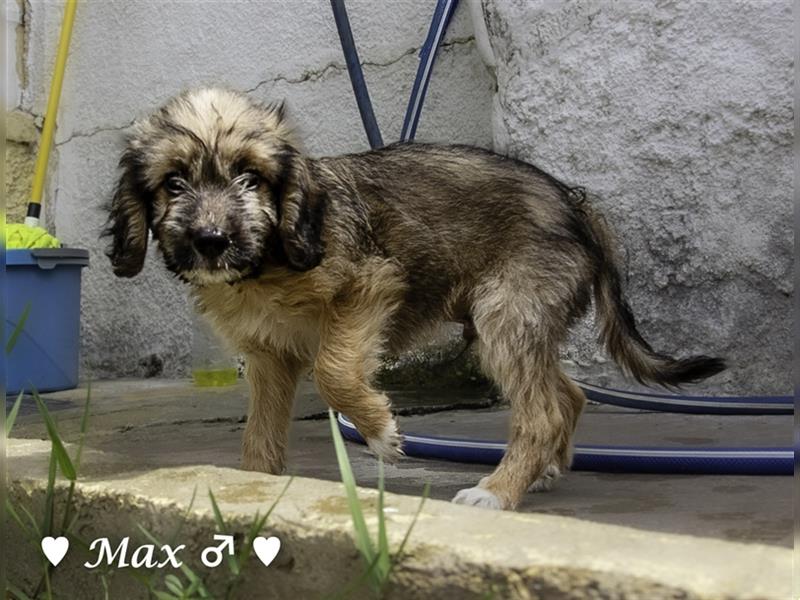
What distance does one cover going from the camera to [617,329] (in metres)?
3.46

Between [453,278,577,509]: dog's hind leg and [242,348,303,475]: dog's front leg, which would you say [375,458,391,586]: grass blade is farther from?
[242,348,303,475]: dog's front leg

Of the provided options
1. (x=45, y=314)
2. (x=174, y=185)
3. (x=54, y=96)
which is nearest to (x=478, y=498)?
(x=174, y=185)

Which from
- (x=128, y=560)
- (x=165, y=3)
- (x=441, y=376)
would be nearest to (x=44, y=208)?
(x=165, y=3)

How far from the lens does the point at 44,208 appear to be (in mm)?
7176

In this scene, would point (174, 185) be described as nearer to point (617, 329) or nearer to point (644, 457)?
point (617, 329)

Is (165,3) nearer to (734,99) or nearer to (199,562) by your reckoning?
(734,99)

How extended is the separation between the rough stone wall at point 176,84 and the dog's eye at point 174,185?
267 centimetres

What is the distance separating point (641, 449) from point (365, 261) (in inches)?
39.9

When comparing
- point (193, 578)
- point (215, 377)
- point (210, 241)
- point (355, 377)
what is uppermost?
point (210, 241)

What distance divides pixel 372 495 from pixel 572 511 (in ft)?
2.41

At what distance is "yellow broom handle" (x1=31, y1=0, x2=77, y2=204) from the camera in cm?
676

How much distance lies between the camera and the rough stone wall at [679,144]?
455 cm

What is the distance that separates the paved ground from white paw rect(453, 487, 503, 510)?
11 centimetres

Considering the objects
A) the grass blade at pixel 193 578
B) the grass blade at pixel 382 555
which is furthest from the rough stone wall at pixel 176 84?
the grass blade at pixel 382 555
